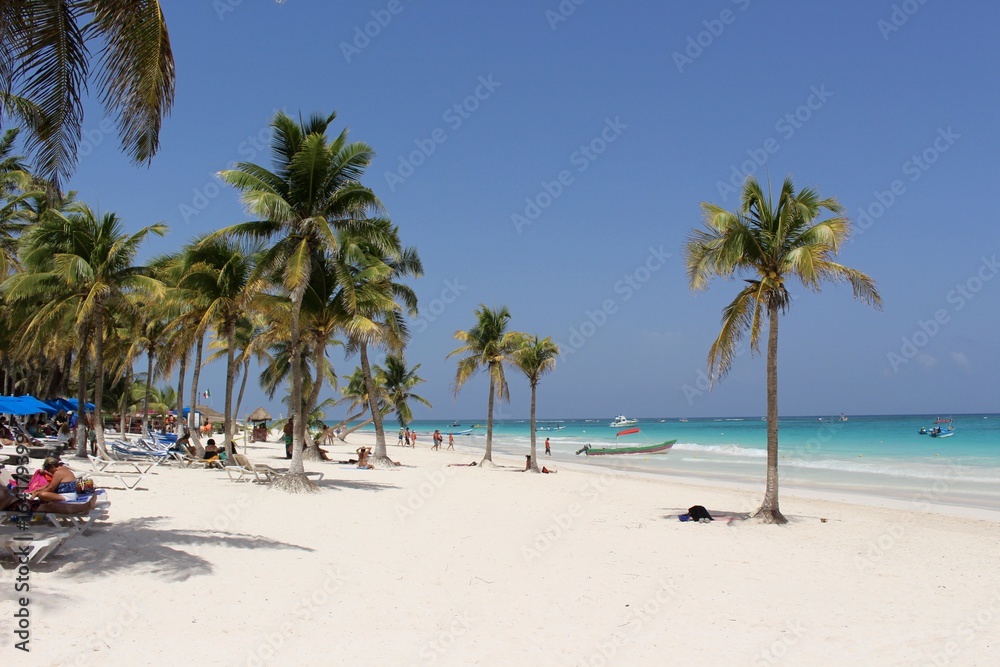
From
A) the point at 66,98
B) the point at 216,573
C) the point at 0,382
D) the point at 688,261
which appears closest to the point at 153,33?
the point at 66,98

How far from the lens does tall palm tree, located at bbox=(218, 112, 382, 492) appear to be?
1384 cm

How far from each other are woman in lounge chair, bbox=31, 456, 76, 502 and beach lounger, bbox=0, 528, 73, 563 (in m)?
0.59

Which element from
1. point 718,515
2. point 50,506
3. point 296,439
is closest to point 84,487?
point 50,506

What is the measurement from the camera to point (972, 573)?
28.9ft

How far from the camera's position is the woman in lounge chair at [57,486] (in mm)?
7289

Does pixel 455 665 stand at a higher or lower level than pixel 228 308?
lower

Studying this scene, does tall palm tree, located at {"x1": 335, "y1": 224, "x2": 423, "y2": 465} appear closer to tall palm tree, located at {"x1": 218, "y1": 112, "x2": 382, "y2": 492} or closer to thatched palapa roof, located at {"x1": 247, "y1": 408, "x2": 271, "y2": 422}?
tall palm tree, located at {"x1": 218, "y1": 112, "x2": 382, "y2": 492}

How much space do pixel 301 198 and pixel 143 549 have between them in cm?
861

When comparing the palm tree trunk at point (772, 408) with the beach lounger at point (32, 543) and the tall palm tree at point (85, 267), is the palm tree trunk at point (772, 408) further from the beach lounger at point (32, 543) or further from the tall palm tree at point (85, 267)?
the tall palm tree at point (85, 267)

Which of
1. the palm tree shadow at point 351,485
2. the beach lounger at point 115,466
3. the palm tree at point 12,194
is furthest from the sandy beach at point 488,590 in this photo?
the palm tree at point 12,194

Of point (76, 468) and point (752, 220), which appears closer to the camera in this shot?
point (752, 220)

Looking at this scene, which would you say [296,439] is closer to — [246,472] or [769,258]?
[246,472]

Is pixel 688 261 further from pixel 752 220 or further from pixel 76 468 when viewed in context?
pixel 76 468

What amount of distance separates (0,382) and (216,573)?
45160 millimetres
